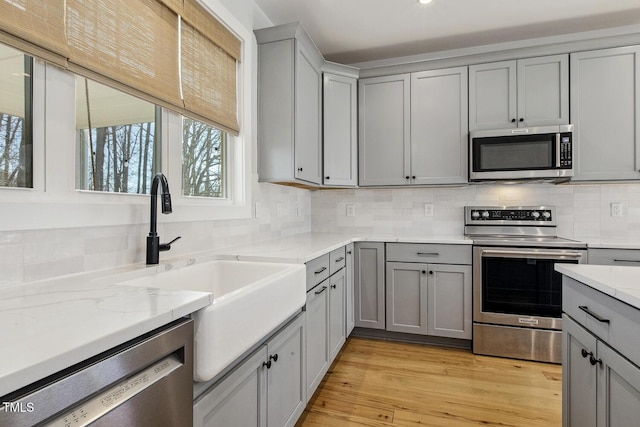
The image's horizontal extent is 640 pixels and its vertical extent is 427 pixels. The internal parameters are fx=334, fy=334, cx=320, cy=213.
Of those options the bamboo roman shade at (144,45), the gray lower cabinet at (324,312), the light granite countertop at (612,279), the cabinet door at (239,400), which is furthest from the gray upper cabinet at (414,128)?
the cabinet door at (239,400)

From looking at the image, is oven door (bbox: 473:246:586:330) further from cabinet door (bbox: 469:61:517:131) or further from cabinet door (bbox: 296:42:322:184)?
cabinet door (bbox: 296:42:322:184)

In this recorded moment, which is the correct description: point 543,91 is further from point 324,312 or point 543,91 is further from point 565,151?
point 324,312

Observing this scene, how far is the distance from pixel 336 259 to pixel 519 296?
1.45 meters

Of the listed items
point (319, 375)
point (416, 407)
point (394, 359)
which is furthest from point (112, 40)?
point (394, 359)

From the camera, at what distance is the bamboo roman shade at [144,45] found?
3.49 feet

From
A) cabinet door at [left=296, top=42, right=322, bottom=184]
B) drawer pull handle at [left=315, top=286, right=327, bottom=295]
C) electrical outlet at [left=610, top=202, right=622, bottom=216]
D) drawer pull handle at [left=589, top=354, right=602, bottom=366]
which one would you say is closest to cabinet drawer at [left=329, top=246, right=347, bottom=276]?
drawer pull handle at [left=315, top=286, right=327, bottom=295]

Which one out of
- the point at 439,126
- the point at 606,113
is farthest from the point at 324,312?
the point at 606,113

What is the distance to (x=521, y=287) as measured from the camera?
8.26ft

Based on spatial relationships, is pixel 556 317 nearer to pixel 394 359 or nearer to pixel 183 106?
pixel 394 359

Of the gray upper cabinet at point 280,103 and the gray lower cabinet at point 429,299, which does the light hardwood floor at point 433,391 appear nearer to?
the gray lower cabinet at point 429,299

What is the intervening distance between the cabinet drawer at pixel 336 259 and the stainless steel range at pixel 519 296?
3.46 feet

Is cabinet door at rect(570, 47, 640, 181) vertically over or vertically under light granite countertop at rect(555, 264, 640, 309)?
over

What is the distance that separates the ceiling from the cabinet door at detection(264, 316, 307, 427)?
7.26 ft

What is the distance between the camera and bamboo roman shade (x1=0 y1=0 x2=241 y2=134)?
3.49ft
